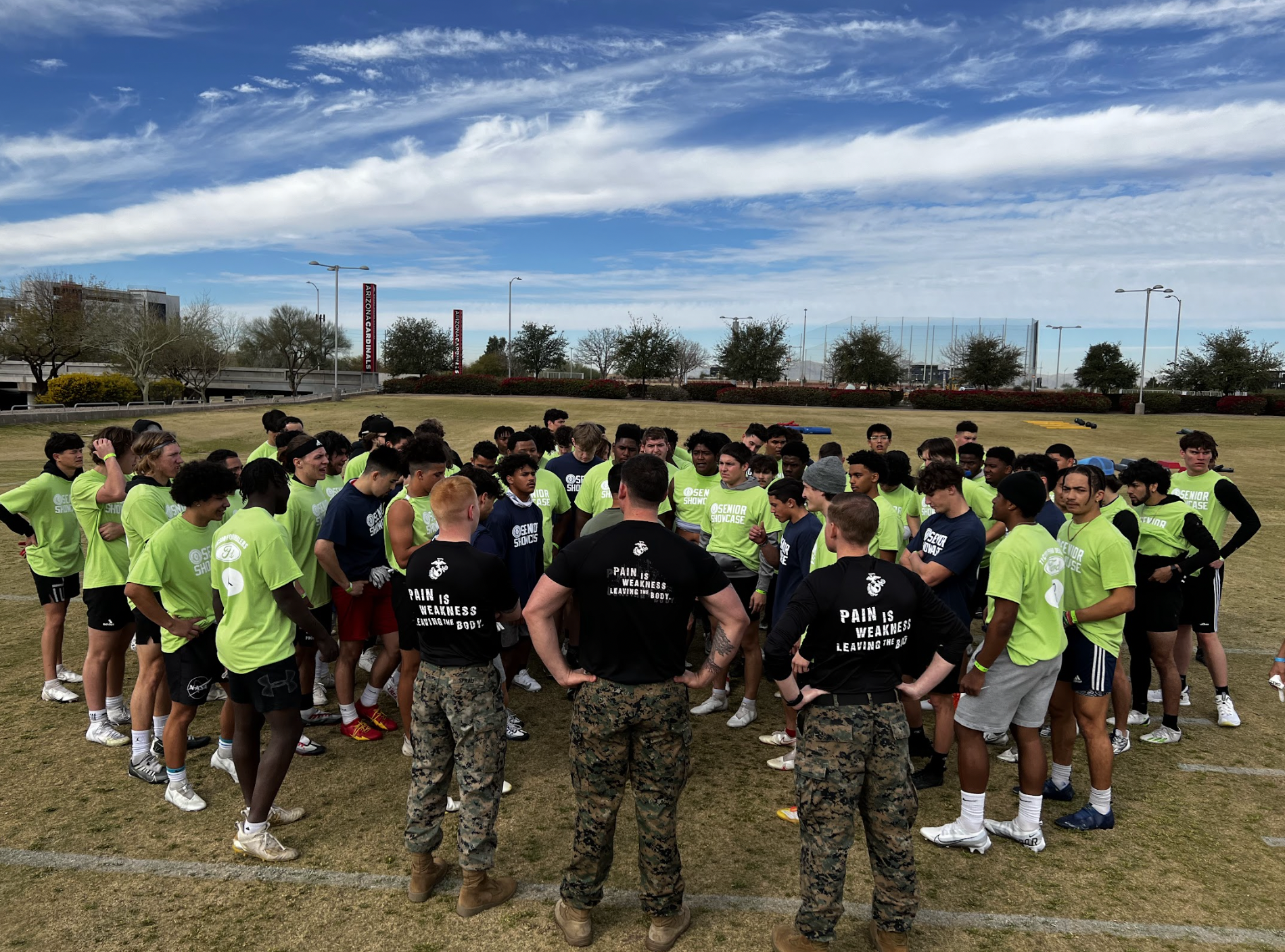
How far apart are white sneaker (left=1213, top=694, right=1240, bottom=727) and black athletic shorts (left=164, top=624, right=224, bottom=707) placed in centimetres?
741

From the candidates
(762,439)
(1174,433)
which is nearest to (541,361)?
(1174,433)

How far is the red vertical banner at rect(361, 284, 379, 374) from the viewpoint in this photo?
58719 millimetres

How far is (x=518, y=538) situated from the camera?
546cm

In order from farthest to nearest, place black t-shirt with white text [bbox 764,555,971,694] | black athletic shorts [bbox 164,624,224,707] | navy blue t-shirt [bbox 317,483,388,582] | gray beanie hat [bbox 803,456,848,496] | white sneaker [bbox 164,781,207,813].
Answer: navy blue t-shirt [bbox 317,483,388,582] < gray beanie hat [bbox 803,456,848,496] < white sneaker [bbox 164,781,207,813] < black athletic shorts [bbox 164,624,224,707] < black t-shirt with white text [bbox 764,555,971,694]

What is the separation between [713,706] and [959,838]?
7.36 feet

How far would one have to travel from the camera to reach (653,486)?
3.41 m

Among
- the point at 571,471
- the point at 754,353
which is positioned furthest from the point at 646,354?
the point at 571,471

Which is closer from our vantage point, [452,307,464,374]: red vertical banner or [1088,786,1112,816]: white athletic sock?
[1088,786,1112,816]: white athletic sock

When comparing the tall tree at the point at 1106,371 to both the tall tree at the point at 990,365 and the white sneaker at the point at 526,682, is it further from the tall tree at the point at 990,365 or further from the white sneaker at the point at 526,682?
the white sneaker at the point at 526,682

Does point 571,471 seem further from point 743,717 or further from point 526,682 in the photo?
point 743,717

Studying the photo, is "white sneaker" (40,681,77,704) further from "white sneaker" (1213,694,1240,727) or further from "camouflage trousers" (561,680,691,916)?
"white sneaker" (1213,694,1240,727)

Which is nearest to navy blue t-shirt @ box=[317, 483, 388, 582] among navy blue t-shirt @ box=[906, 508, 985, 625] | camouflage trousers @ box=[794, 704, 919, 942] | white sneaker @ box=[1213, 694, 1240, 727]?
camouflage trousers @ box=[794, 704, 919, 942]

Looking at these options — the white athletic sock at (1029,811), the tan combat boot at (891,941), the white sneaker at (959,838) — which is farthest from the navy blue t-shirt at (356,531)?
the white athletic sock at (1029,811)

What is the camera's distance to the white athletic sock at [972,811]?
4.31 metres
